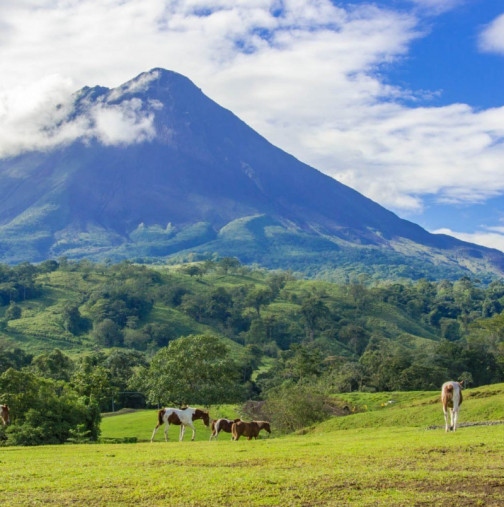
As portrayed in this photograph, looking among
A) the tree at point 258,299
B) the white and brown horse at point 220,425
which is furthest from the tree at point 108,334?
the white and brown horse at point 220,425

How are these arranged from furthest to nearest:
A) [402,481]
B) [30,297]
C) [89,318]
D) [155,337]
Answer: [30,297]
[89,318]
[155,337]
[402,481]

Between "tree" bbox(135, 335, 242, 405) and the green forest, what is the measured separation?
80mm

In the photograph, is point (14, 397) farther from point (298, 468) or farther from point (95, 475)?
point (298, 468)

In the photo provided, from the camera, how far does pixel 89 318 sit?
11781 cm

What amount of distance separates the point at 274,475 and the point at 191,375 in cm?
2993

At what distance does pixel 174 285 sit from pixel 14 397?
357 feet

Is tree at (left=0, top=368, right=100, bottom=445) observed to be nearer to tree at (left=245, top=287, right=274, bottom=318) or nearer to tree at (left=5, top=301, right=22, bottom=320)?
tree at (left=5, top=301, right=22, bottom=320)

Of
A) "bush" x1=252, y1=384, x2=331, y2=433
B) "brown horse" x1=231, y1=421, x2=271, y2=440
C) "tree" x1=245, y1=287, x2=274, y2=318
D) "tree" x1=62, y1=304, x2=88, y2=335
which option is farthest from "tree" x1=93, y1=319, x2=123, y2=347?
"brown horse" x1=231, y1=421, x2=271, y2=440

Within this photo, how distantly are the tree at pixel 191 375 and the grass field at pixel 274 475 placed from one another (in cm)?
2277

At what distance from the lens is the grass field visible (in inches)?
414

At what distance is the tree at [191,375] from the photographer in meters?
40.9

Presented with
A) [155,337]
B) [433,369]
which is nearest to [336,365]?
[433,369]

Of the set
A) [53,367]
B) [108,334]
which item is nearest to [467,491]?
[53,367]

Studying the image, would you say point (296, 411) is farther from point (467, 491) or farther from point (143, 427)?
point (467, 491)
